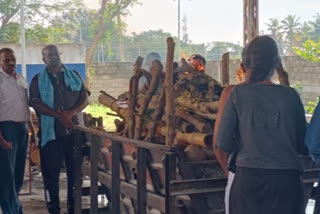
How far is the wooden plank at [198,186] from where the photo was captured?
142 inches

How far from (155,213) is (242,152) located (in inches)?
47.3

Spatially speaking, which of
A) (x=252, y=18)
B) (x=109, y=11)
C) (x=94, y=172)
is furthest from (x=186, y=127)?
(x=109, y=11)

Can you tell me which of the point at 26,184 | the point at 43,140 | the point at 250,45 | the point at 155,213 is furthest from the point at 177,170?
A: the point at 26,184

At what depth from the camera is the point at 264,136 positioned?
3.20m

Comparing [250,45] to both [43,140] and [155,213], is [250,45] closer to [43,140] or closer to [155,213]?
[155,213]

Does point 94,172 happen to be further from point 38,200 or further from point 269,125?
point 38,200

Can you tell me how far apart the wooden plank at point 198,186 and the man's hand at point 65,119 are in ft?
8.96

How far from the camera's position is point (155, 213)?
4230 millimetres

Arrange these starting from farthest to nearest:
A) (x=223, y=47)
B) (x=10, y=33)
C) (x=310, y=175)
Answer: (x=223, y=47) → (x=10, y=33) → (x=310, y=175)

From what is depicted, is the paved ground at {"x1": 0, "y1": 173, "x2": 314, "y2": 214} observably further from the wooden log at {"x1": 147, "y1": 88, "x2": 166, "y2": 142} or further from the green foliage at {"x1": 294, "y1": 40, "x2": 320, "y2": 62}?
the green foliage at {"x1": 294, "y1": 40, "x2": 320, "y2": 62}

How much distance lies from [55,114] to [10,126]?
0.49 metres

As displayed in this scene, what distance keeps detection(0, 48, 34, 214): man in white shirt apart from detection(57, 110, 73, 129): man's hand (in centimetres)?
34

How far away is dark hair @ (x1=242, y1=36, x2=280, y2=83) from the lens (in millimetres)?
3248

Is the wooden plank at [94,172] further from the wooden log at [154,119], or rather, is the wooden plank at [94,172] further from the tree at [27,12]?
the tree at [27,12]
